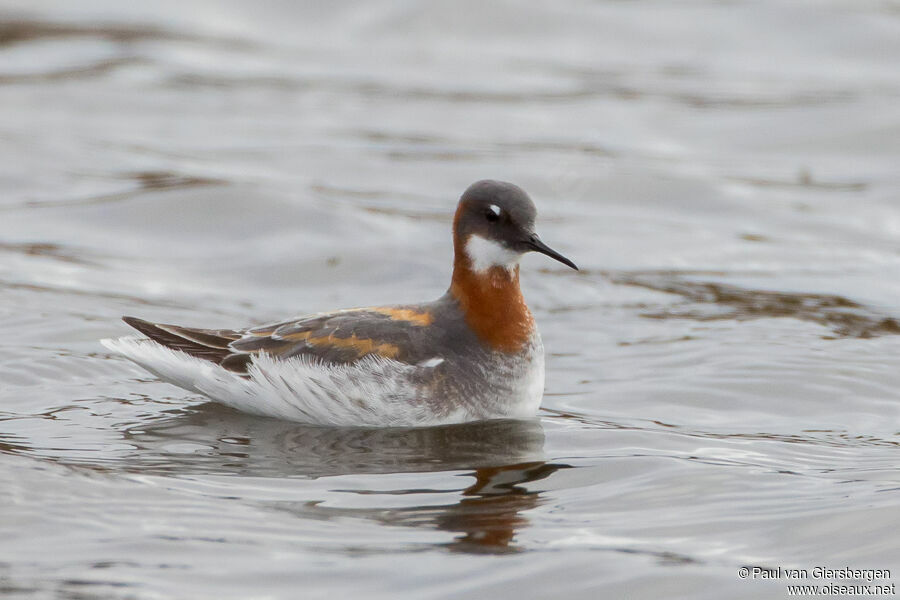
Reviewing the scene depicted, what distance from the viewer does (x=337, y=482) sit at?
7.16 meters

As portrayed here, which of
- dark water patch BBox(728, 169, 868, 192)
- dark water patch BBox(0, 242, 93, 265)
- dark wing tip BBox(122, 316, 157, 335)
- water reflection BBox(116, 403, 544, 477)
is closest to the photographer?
water reflection BBox(116, 403, 544, 477)

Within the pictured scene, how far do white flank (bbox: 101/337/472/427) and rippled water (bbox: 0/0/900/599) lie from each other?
5.4 inches

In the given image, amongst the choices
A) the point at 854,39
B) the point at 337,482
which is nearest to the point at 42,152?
the point at 337,482

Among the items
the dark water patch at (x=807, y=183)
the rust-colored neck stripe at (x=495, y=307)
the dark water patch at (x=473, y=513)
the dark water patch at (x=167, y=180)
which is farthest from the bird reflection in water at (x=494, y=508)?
the dark water patch at (x=807, y=183)

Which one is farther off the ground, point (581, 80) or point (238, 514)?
point (581, 80)

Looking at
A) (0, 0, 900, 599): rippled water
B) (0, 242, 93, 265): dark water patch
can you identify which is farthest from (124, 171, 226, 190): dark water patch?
(0, 242, 93, 265): dark water patch

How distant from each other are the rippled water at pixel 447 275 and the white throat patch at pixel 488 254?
1.00 meters

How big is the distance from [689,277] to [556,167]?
355 centimetres

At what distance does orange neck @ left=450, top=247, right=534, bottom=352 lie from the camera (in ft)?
27.2

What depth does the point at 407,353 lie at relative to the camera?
26.6ft

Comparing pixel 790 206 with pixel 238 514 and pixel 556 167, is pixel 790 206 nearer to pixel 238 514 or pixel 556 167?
pixel 556 167

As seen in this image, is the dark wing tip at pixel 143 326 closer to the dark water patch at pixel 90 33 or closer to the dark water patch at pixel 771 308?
the dark water patch at pixel 771 308

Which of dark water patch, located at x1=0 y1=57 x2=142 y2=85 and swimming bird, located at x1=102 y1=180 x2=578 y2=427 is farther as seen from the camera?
dark water patch, located at x1=0 y1=57 x2=142 y2=85

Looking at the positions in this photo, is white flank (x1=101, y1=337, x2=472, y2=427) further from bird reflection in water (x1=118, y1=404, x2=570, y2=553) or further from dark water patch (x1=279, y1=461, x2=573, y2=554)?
dark water patch (x1=279, y1=461, x2=573, y2=554)
